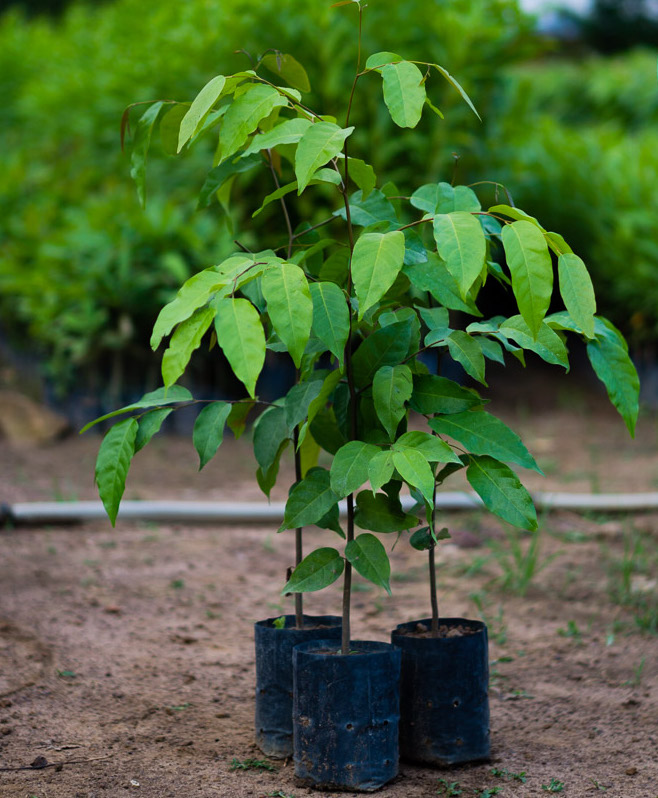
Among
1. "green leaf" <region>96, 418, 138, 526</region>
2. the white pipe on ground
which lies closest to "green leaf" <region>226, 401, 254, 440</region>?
"green leaf" <region>96, 418, 138, 526</region>

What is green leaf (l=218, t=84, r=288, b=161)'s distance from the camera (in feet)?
4.48

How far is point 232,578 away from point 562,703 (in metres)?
1.27

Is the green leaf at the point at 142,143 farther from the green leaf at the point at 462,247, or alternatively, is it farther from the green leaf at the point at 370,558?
the green leaf at the point at 370,558

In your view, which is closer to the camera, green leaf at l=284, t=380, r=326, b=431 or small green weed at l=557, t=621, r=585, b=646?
green leaf at l=284, t=380, r=326, b=431

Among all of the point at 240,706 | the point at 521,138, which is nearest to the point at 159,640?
the point at 240,706

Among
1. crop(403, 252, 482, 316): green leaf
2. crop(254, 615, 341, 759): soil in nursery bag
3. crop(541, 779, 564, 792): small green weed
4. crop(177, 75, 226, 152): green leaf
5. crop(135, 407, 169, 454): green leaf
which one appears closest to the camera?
crop(177, 75, 226, 152): green leaf

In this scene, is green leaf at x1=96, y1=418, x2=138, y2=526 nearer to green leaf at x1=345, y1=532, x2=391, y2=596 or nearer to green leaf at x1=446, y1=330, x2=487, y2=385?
green leaf at x1=345, y1=532, x2=391, y2=596

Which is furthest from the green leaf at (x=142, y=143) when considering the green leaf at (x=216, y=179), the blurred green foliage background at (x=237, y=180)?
the blurred green foliage background at (x=237, y=180)

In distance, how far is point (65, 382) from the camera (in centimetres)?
503

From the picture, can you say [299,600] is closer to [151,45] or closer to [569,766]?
[569,766]

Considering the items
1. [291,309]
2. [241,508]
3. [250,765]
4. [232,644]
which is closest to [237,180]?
[241,508]

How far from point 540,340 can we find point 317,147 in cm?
51

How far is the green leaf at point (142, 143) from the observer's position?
165 cm

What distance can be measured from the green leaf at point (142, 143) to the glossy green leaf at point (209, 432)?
410 millimetres
